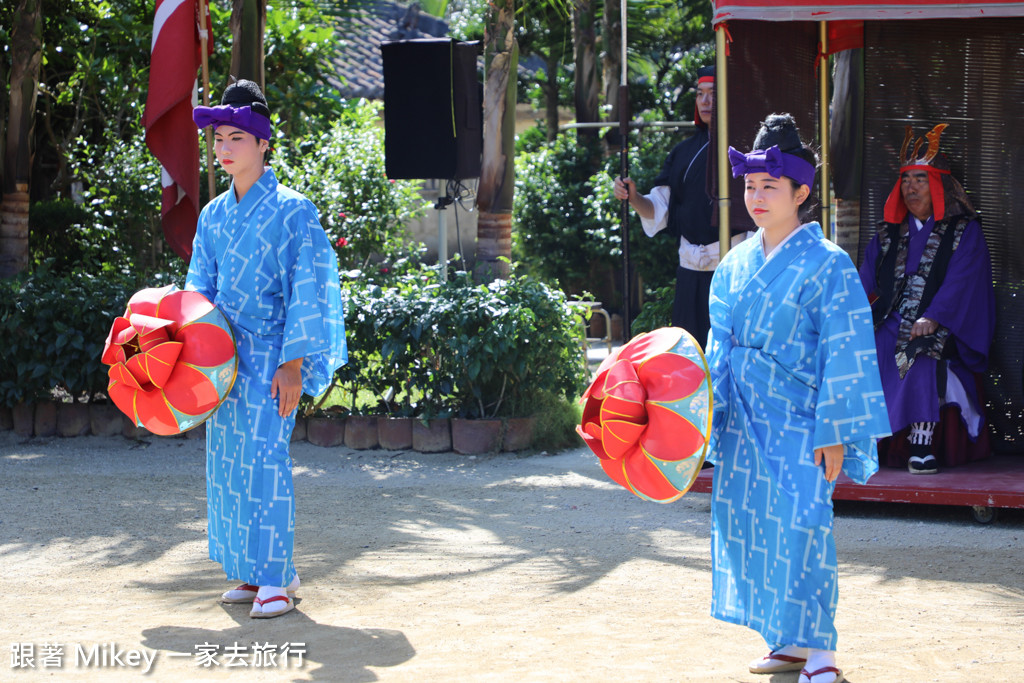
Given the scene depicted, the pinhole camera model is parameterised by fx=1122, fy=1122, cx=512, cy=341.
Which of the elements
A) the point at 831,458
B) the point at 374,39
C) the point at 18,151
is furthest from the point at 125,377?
the point at 374,39

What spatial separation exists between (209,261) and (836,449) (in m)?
2.26

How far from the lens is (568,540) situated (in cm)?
481

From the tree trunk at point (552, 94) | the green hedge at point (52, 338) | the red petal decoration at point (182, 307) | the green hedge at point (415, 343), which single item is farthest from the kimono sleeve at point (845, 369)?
the tree trunk at point (552, 94)

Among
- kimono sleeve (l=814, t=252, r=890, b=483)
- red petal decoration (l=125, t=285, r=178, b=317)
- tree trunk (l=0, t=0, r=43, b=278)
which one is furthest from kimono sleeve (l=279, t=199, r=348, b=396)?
tree trunk (l=0, t=0, r=43, b=278)

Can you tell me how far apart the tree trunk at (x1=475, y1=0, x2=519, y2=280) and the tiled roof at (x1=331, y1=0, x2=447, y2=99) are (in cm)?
1024

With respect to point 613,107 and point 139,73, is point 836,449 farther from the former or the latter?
point 613,107

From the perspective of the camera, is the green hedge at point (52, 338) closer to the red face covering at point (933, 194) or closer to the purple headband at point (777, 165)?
the red face covering at point (933, 194)

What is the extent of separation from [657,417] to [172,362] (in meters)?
1.65

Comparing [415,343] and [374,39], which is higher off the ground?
[374,39]

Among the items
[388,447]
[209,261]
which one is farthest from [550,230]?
[209,261]

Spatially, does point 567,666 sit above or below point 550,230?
below

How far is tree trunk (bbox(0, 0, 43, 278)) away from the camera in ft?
25.0

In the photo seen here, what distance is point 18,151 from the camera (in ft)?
25.1

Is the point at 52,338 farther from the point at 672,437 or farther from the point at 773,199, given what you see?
the point at 773,199
